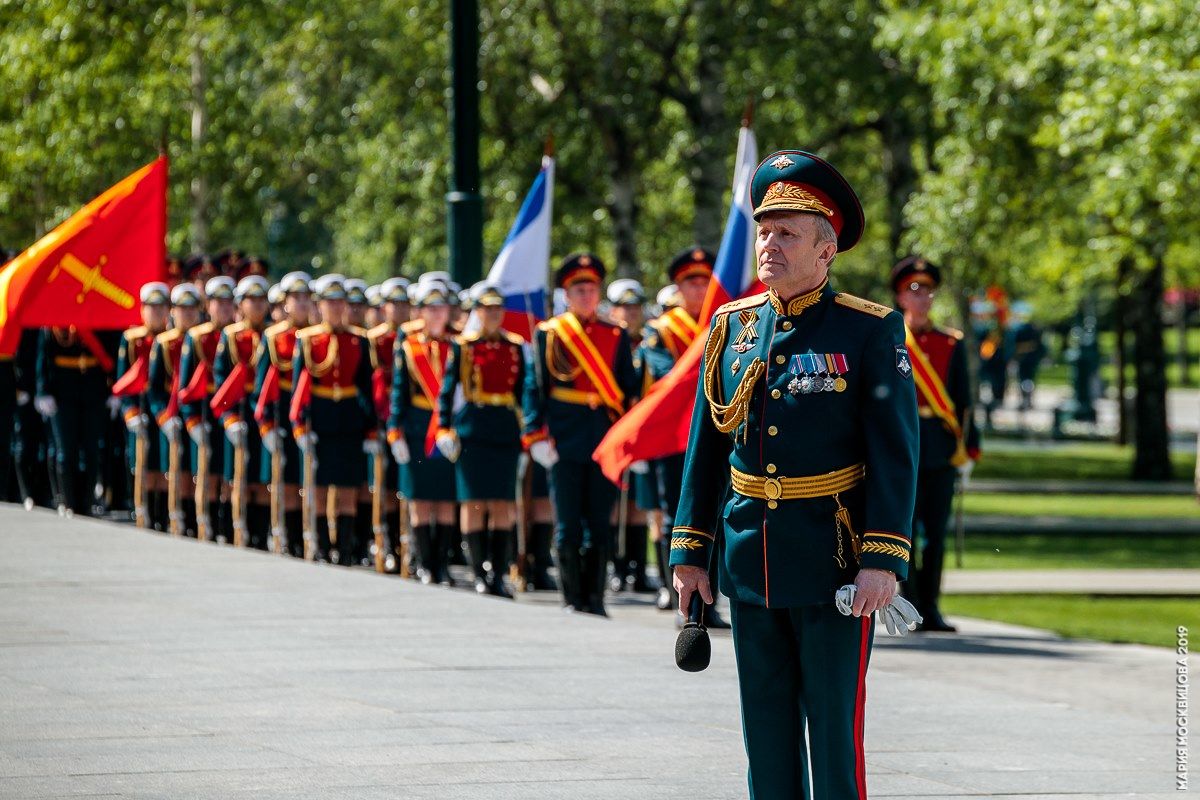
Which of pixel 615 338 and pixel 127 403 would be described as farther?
pixel 127 403

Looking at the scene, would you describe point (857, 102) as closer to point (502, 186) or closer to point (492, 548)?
point (502, 186)

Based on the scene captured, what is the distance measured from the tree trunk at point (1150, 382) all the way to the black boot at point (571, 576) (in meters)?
16.7

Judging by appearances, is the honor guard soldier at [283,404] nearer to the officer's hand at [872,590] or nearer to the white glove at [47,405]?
the white glove at [47,405]

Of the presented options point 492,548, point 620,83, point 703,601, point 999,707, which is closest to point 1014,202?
point 620,83

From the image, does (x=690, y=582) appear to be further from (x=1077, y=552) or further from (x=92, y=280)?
(x=1077, y=552)

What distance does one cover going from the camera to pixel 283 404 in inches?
591

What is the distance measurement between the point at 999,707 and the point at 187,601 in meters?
4.16

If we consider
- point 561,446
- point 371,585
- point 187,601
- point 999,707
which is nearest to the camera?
point 999,707

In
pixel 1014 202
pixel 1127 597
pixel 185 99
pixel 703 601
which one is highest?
pixel 185 99

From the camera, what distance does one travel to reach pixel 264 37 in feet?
86.4

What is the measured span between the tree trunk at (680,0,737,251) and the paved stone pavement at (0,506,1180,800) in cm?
1133

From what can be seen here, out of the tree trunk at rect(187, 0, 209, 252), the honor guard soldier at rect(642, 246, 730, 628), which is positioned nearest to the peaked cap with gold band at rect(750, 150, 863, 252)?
the honor guard soldier at rect(642, 246, 730, 628)

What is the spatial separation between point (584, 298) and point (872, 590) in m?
7.35

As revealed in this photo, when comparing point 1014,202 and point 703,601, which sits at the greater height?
point 1014,202
